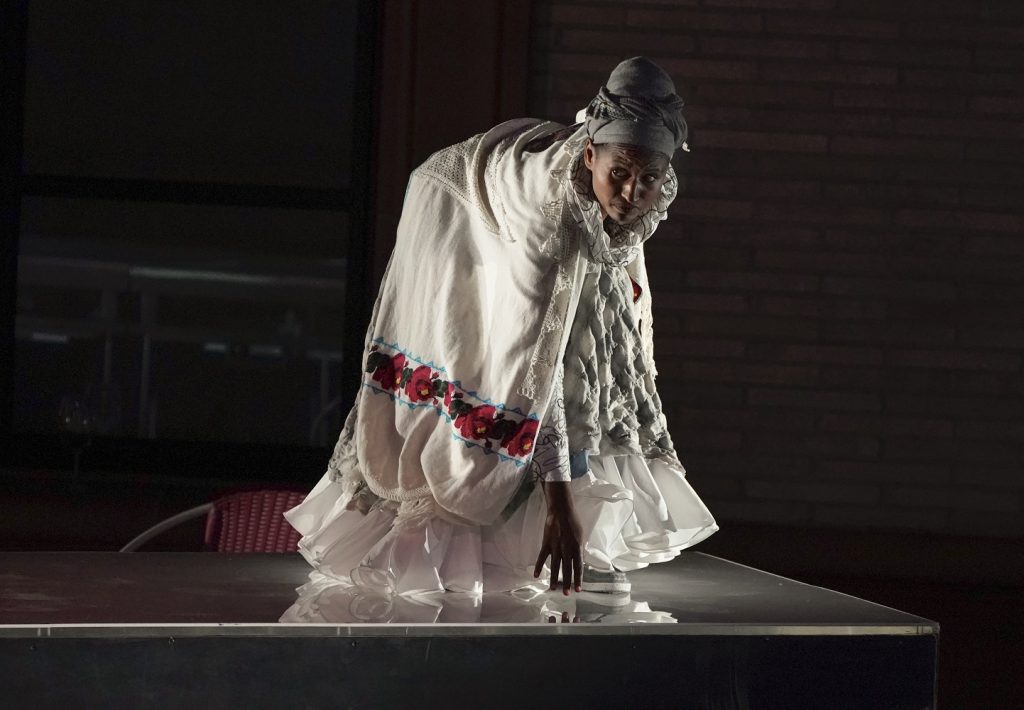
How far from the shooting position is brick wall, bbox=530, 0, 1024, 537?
371 cm

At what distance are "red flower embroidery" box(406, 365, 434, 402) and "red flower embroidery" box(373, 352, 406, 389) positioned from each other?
0.03 m

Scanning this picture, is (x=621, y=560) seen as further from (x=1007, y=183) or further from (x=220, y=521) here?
(x=1007, y=183)

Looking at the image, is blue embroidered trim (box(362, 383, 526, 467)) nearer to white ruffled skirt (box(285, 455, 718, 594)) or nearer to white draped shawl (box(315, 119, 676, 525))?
white draped shawl (box(315, 119, 676, 525))

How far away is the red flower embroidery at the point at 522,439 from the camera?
6.14 feet

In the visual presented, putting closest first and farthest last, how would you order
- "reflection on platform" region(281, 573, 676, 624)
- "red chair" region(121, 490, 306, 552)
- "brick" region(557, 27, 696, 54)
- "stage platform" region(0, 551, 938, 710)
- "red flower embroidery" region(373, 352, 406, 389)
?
1. "stage platform" region(0, 551, 938, 710)
2. "reflection on platform" region(281, 573, 676, 624)
3. "red flower embroidery" region(373, 352, 406, 389)
4. "red chair" region(121, 490, 306, 552)
5. "brick" region(557, 27, 696, 54)

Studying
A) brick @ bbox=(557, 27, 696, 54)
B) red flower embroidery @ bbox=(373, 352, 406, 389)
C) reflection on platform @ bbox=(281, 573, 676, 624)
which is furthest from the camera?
brick @ bbox=(557, 27, 696, 54)

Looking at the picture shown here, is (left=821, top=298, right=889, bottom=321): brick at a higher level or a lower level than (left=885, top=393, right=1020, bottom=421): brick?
higher

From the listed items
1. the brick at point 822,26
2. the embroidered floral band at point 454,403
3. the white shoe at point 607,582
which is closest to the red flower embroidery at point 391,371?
the embroidered floral band at point 454,403

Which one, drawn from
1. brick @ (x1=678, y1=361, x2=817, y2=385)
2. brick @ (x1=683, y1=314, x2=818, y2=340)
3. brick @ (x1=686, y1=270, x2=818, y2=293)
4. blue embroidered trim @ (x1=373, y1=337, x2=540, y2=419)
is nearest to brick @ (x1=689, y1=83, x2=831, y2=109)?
brick @ (x1=686, y1=270, x2=818, y2=293)

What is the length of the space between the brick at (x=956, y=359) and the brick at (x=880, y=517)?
39 centimetres

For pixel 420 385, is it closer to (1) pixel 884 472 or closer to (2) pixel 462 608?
(2) pixel 462 608

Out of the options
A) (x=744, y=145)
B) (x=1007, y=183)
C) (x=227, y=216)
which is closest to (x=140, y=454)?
(x=227, y=216)

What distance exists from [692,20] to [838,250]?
0.72m

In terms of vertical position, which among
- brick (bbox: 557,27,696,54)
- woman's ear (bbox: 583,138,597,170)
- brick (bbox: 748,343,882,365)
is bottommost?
brick (bbox: 748,343,882,365)
